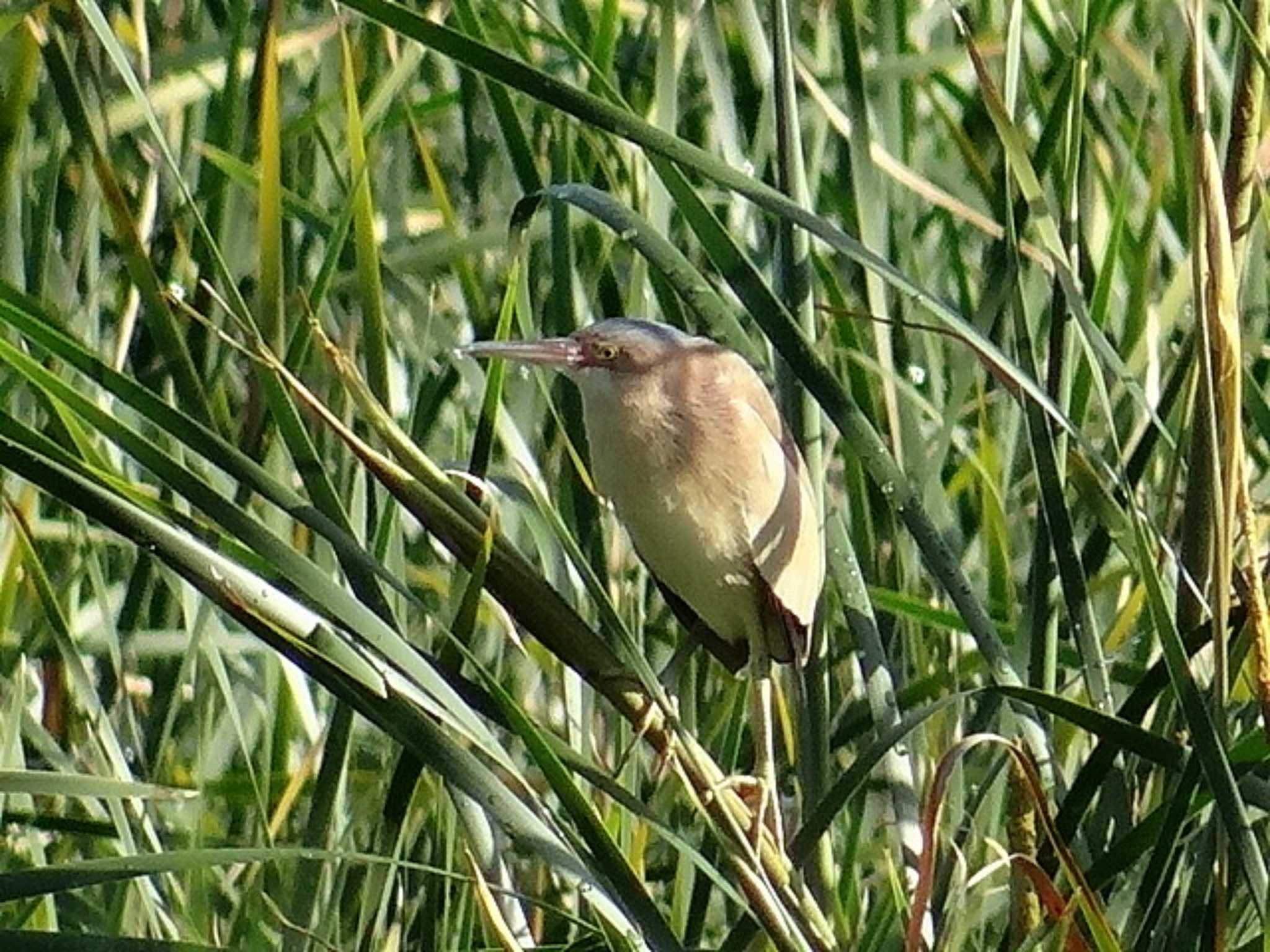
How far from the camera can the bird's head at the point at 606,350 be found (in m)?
1.21

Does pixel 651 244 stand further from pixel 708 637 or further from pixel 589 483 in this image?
pixel 708 637

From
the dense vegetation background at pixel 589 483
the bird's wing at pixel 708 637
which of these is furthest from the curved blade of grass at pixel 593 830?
the bird's wing at pixel 708 637

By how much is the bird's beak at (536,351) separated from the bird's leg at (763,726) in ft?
0.73

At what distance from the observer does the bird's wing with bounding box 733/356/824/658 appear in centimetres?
134

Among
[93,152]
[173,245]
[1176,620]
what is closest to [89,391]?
[173,245]

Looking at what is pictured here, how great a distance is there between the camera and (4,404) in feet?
3.97

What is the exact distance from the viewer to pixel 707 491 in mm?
1443

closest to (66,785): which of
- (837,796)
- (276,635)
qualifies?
(276,635)

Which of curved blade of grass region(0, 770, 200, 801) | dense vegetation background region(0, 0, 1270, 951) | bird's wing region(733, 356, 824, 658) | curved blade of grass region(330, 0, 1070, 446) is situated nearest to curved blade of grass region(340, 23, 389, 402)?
dense vegetation background region(0, 0, 1270, 951)

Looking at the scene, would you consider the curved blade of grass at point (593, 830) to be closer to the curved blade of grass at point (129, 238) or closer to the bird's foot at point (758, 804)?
the bird's foot at point (758, 804)

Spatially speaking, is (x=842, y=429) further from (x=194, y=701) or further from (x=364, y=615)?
(x=194, y=701)

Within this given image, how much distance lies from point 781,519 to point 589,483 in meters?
0.27

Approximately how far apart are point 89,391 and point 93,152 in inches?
15.1

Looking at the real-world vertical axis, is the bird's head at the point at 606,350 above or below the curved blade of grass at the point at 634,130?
below
